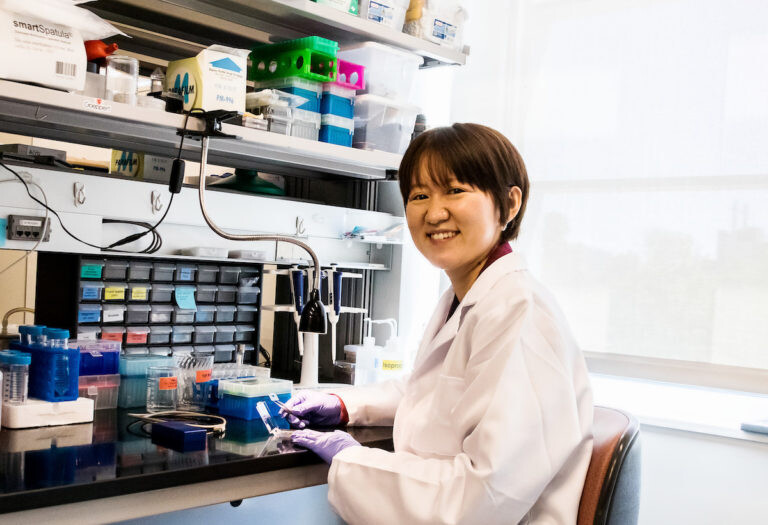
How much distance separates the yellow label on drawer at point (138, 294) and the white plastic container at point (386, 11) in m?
0.93

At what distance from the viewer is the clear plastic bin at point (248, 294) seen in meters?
2.15

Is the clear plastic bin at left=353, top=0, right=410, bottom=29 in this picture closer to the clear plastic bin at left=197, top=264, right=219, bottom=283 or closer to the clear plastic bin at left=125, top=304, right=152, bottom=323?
the clear plastic bin at left=197, top=264, right=219, bottom=283

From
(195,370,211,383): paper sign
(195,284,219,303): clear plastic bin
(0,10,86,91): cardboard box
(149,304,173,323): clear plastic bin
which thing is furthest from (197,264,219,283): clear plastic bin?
(0,10,86,91): cardboard box

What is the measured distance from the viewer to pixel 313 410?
5.30 ft

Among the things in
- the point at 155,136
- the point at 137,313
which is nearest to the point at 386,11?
the point at 155,136

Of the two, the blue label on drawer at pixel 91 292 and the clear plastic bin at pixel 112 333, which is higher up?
the blue label on drawer at pixel 91 292

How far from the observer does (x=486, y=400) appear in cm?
120

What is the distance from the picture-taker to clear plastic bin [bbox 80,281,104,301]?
183 centimetres

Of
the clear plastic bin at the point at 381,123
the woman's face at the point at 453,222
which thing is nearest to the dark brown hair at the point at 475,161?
the woman's face at the point at 453,222

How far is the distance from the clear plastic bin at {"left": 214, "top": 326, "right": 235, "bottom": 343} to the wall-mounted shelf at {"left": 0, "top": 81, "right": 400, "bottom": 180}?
19.0 inches

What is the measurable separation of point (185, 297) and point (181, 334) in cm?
10

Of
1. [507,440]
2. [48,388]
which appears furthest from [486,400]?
[48,388]

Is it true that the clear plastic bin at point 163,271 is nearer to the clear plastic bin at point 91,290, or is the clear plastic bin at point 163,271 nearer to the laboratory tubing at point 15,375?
the clear plastic bin at point 91,290

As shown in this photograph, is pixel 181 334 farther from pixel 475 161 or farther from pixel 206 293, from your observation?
pixel 475 161
